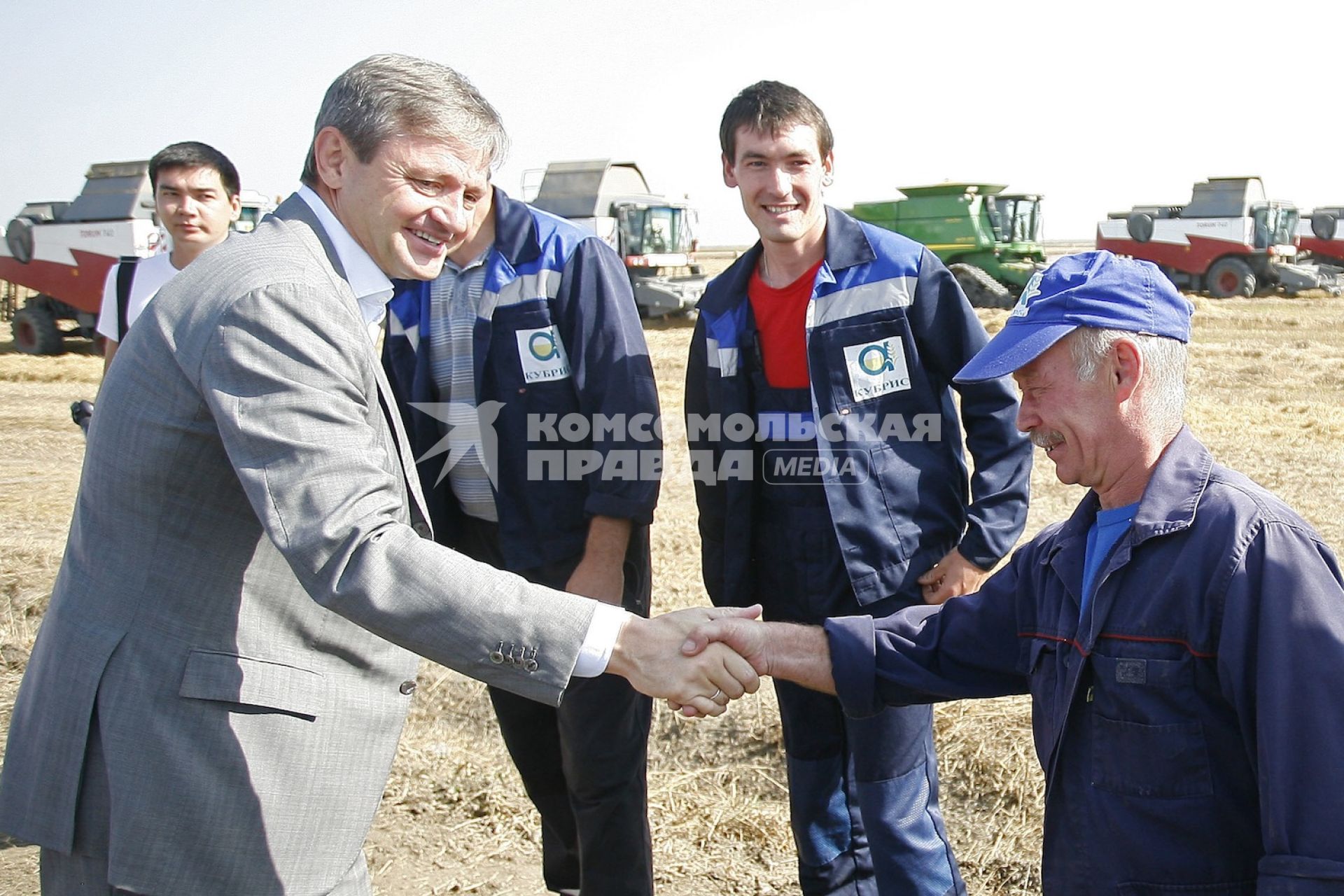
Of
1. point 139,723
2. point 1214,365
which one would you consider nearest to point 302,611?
point 139,723

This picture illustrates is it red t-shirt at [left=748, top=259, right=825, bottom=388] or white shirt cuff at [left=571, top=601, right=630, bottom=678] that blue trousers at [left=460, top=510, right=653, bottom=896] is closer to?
red t-shirt at [left=748, top=259, right=825, bottom=388]

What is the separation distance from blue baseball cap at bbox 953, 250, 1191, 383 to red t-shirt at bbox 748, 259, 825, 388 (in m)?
1.13

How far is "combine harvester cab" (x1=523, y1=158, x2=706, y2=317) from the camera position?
2286cm

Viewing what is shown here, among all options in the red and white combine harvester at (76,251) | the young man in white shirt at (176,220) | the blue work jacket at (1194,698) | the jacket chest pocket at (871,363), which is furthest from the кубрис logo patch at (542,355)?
the red and white combine harvester at (76,251)

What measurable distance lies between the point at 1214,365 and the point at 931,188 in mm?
11853

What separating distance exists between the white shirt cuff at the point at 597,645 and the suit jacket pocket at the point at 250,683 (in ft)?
1.55

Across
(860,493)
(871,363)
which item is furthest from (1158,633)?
(871,363)

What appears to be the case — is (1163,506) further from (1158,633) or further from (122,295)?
(122,295)

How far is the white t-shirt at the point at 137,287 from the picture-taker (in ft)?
13.9

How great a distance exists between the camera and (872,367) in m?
3.00

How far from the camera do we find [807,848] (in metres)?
3.11

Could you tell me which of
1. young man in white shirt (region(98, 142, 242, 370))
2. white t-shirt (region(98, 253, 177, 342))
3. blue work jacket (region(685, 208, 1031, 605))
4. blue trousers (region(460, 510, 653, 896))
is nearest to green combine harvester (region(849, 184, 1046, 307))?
young man in white shirt (region(98, 142, 242, 370))

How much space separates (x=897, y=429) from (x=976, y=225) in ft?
76.6

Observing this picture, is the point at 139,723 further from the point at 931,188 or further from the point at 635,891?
the point at 931,188
